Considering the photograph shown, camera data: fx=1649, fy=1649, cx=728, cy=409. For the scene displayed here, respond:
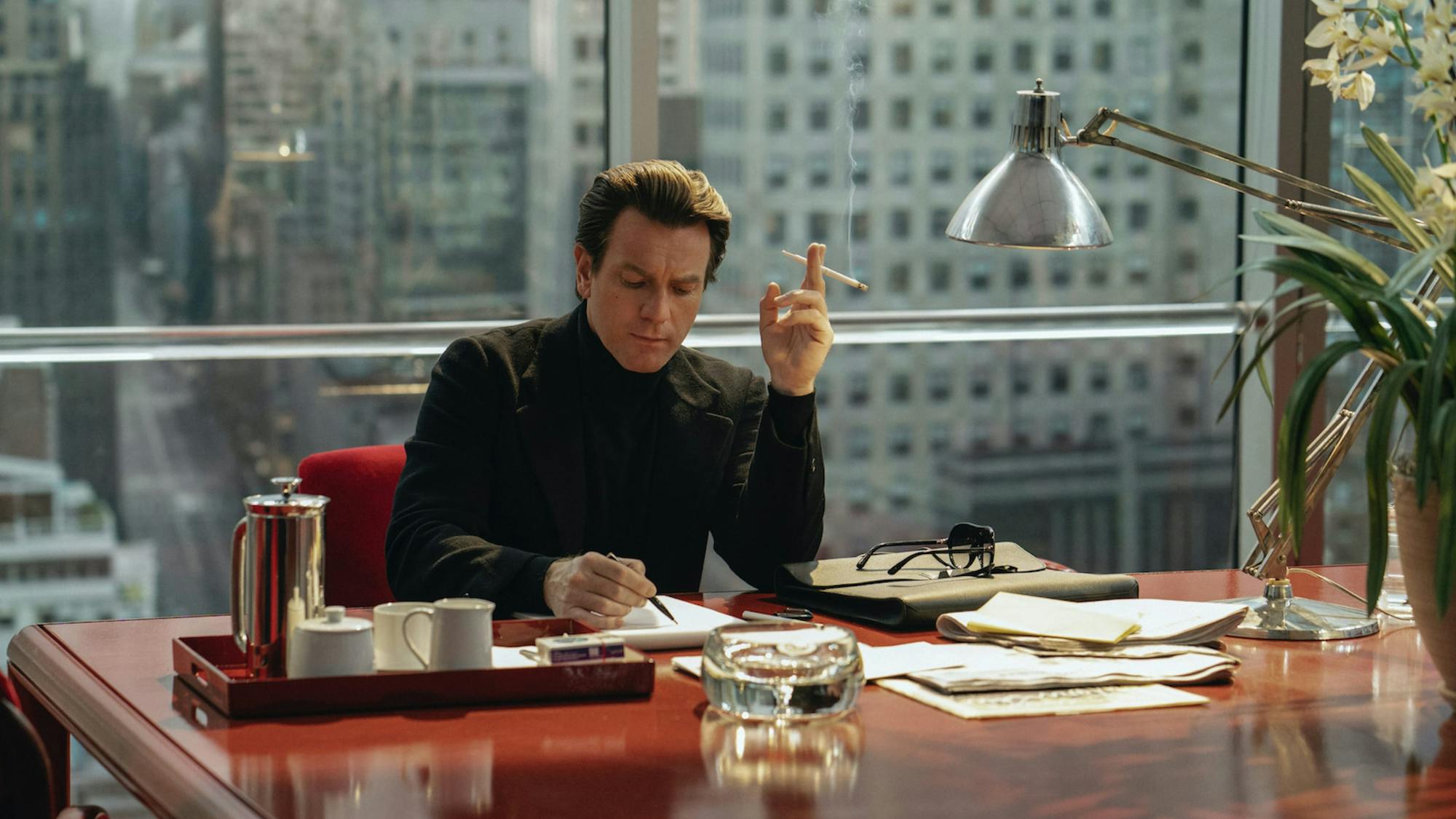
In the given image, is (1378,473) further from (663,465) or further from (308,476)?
(308,476)

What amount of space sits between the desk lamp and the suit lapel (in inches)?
24.3

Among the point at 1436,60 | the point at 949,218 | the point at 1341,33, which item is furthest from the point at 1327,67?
the point at 949,218

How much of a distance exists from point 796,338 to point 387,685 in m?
1.01

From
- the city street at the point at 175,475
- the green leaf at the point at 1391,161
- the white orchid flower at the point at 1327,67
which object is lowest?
the city street at the point at 175,475

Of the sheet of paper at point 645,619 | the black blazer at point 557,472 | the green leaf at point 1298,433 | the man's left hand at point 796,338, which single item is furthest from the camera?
the man's left hand at point 796,338

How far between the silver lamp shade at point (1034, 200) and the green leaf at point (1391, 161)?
41 centimetres

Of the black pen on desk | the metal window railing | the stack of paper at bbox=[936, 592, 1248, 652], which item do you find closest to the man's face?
the black pen on desk

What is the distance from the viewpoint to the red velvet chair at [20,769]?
1.30m

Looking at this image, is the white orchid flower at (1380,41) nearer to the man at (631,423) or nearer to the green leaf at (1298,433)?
the green leaf at (1298,433)

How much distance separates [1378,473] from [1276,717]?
0.79 feet

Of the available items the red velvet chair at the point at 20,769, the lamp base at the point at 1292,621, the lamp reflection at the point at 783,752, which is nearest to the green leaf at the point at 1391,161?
the lamp base at the point at 1292,621

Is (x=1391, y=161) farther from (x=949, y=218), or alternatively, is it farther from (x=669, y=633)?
(x=949, y=218)

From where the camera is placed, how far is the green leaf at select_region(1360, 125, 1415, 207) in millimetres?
1558

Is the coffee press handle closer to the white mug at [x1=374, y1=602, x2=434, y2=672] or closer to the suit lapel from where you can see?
the white mug at [x1=374, y1=602, x2=434, y2=672]
